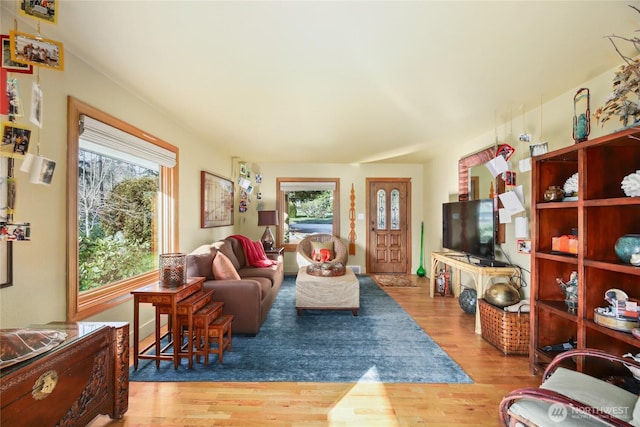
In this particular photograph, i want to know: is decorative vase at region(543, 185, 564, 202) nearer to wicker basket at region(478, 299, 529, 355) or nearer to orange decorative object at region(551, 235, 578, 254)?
orange decorative object at region(551, 235, 578, 254)

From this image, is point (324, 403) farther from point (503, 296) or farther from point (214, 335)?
point (503, 296)

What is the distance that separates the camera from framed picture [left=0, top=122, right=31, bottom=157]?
142cm

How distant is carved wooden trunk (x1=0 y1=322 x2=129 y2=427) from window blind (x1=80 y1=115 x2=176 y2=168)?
139 cm

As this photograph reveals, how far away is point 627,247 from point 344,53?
6.84ft

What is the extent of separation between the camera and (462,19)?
1.57 meters

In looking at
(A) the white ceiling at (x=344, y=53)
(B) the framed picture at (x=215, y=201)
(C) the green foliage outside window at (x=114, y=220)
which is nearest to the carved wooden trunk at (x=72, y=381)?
(C) the green foliage outside window at (x=114, y=220)

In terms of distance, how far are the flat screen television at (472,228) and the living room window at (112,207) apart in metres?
3.66

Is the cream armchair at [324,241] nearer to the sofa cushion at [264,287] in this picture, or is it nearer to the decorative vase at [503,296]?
the sofa cushion at [264,287]

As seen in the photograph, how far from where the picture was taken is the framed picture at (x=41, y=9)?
1.33m

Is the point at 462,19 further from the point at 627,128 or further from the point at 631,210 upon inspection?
the point at 631,210

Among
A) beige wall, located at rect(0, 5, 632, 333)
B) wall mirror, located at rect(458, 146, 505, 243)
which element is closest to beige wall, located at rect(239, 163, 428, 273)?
beige wall, located at rect(0, 5, 632, 333)

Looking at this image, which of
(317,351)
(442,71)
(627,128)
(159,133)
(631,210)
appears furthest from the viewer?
(159,133)

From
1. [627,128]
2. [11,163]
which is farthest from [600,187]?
[11,163]

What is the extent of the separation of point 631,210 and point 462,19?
1.65 meters
